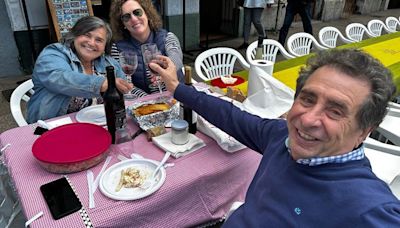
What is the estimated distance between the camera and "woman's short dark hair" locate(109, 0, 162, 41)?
2316mm

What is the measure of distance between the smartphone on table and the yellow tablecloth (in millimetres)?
1392

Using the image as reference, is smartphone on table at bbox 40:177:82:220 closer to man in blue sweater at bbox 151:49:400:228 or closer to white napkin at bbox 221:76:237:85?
man in blue sweater at bbox 151:49:400:228

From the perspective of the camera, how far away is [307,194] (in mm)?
952

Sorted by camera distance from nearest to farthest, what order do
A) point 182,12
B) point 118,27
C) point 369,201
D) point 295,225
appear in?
point 369,201 < point 295,225 < point 118,27 < point 182,12

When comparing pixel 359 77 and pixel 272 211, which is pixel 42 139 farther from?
pixel 359 77

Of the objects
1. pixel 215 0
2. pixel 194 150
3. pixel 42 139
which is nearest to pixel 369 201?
pixel 194 150

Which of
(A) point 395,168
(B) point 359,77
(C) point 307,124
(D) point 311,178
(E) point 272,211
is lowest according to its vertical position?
(A) point 395,168

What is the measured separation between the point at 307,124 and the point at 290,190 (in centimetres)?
24

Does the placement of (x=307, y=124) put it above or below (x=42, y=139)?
above

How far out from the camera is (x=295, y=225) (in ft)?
3.12

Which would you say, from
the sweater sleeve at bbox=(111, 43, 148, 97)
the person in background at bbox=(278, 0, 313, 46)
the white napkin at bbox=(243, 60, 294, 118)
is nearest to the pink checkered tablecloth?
the white napkin at bbox=(243, 60, 294, 118)

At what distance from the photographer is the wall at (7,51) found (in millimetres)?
4293

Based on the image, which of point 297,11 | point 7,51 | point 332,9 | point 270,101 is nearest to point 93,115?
point 270,101

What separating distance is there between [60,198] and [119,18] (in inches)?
63.1
